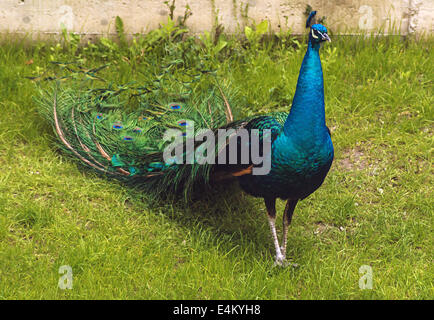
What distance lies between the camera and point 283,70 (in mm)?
5594

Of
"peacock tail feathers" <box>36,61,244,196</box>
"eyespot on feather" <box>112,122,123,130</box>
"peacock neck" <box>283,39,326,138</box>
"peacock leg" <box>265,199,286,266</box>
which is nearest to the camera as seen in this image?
"peacock neck" <box>283,39,326,138</box>

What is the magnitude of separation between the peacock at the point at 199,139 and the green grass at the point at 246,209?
0.24m

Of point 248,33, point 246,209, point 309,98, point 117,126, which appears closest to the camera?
point 309,98

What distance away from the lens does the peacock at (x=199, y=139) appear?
137 inches

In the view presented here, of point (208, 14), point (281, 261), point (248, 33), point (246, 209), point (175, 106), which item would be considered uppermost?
point (208, 14)

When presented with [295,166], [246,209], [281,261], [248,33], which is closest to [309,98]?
[295,166]

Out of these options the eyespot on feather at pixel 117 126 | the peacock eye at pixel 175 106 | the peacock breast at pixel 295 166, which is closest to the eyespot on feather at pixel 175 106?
the peacock eye at pixel 175 106

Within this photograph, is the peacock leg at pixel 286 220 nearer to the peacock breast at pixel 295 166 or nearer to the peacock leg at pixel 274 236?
the peacock leg at pixel 274 236

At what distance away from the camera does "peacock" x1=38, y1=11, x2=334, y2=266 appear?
3.48 metres

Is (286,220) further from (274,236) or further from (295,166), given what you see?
(295,166)

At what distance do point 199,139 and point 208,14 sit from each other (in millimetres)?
2270

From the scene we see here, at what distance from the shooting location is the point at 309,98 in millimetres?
3445

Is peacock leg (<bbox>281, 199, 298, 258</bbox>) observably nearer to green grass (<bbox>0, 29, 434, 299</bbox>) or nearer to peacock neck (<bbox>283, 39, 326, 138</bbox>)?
green grass (<bbox>0, 29, 434, 299</bbox>)

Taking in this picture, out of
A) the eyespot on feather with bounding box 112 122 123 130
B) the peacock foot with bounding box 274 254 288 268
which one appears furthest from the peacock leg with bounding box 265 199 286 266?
the eyespot on feather with bounding box 112 122 123 130
